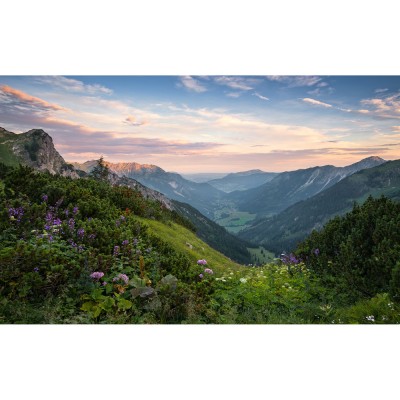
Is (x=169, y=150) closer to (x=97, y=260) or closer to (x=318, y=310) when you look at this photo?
(x=97, y=260)

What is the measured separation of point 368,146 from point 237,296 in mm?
7199

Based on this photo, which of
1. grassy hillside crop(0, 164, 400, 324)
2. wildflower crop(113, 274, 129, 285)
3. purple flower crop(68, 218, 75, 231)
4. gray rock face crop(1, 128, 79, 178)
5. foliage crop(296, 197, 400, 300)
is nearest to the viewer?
grassy hillside crop(0, 164, 400, 324)

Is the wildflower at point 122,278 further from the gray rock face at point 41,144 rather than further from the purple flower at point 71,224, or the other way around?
the gray rock face at point 41,144

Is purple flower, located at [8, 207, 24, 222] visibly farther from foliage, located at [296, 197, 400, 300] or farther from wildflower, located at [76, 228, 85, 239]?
foliage, located at [296, 197, 400, 300]

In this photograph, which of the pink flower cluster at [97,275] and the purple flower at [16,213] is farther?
the purple flower at [16,213]

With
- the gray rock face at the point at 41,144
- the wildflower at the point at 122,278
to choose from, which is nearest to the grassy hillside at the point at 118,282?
the wildflower at the point at 122,278

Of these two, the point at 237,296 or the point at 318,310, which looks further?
the point at 237,296

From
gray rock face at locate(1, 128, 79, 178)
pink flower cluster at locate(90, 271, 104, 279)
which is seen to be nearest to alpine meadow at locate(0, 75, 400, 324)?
pink flower cluster at locate(90, 271, 104, 279)

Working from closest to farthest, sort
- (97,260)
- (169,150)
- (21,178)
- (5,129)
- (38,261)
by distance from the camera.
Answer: (38,261), (97,260), (21,178), (5,129), (169,150)

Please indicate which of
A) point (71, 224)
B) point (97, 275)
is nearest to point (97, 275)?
point (97, 275)

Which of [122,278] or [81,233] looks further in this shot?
[81,233]

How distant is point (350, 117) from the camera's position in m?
10.7

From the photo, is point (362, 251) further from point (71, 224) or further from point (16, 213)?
point (16, 213)
